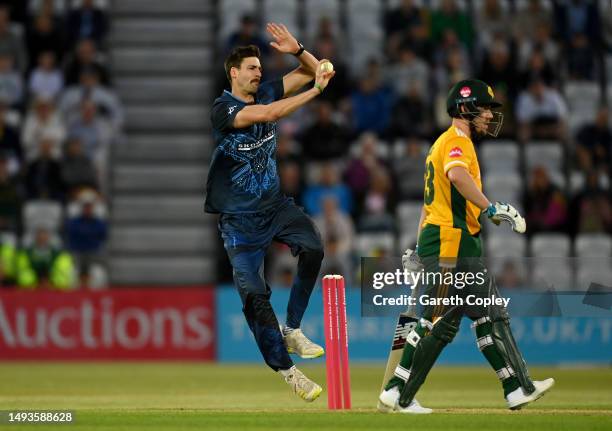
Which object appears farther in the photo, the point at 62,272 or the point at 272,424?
the point at 62,272

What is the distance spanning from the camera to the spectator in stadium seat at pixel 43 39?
18.7 metres

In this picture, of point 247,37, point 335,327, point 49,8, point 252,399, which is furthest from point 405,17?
point 335,327

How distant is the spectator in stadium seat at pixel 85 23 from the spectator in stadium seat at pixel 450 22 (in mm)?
4439

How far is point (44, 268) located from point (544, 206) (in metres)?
5.94

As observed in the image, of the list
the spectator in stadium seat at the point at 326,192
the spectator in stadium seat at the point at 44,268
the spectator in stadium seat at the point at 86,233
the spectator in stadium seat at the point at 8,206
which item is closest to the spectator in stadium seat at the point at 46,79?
the spectator in stadium seat at the point at 8,206

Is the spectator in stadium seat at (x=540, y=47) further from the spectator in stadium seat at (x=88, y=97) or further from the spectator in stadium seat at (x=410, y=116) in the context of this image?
the spectator in stadium seat at (x=88, y=97)

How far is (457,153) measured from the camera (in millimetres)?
8805

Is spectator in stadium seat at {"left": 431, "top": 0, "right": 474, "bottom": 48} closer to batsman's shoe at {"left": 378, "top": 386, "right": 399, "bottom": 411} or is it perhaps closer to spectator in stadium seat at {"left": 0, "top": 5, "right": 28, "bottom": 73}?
spectator in stadium seat at {"left": 0, "top": 5, "right": 28, "bottom": 73}

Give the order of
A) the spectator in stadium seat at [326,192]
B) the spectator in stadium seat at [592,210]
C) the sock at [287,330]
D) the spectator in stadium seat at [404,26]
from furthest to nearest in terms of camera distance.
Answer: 1. the spectator in stadium seat at [404,26]
2. the spectator in stadium seat at [326,192]
3. the spectator in stadium seat at [592,210]
4. the sock at [287,330]

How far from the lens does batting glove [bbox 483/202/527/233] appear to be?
8.51m

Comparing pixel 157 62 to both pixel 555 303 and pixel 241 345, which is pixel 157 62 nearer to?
pixel 241 345

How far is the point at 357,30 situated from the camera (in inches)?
766

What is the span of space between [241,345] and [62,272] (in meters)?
2.21

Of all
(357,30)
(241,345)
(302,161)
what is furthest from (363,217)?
(357,30)
